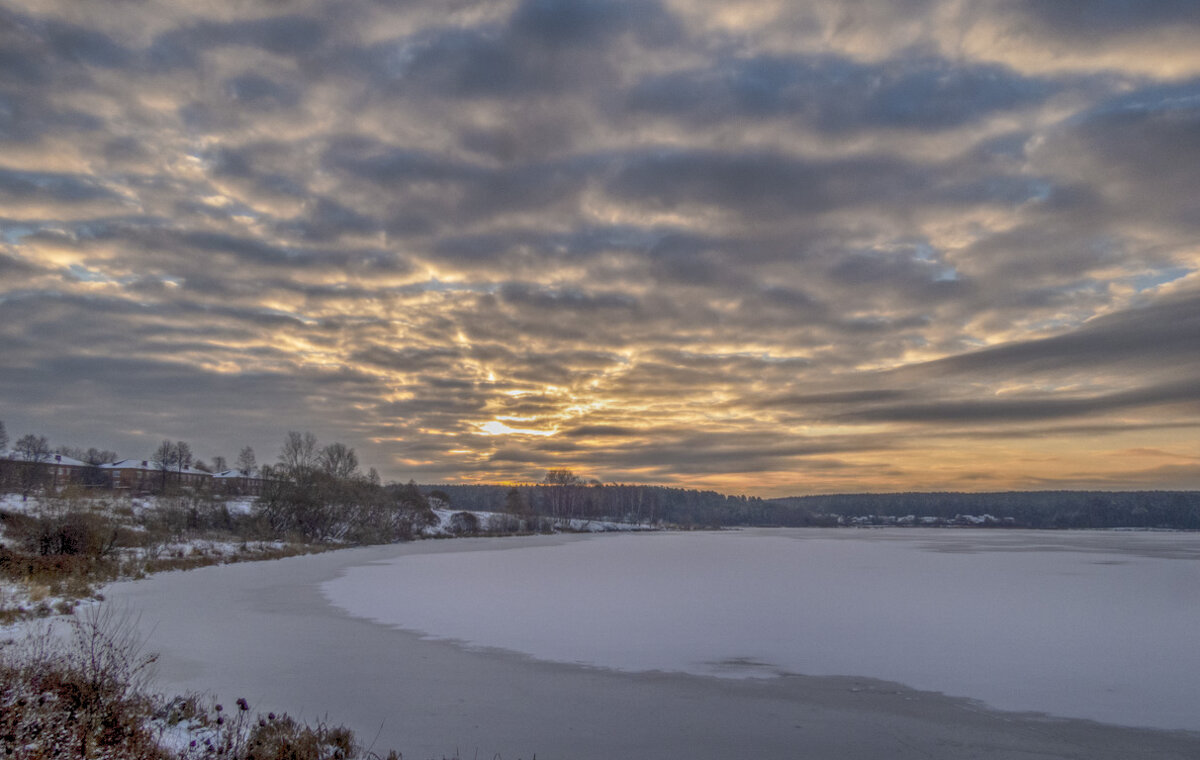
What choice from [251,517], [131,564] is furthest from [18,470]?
[131,564]

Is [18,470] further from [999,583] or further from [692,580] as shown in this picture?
[999,583]

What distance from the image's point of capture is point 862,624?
49.3ft

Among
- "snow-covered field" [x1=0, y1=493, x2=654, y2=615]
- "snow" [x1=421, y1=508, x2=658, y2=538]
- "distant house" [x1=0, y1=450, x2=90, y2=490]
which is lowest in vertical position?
"snow" [x1=421, y1=508, x2=658, y2=538]

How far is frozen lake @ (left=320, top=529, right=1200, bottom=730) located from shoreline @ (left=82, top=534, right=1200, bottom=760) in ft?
2.67

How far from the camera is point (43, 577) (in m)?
19.2

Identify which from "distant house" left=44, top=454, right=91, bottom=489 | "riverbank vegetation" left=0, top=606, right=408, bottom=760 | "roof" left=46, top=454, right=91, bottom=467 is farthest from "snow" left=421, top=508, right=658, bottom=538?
"riverbank vegetation" left=0, top=606, right=408, bottom=760

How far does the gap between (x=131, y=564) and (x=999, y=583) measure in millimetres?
32377

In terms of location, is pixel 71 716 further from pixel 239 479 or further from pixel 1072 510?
pixel 1072 510

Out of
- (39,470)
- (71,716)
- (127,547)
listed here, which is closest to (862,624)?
(71,716)

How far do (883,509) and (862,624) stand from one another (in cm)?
19727

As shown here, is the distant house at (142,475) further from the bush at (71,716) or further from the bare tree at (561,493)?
the bush at (71,716)

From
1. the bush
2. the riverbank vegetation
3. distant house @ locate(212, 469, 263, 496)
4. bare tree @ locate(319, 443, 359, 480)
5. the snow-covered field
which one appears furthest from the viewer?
distant house @ locate(212, 469, 263, 496)

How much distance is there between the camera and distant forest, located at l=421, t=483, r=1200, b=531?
151500mm

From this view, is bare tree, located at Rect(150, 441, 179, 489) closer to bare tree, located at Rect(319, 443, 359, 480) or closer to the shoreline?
bare tree, located at Rect(319, 443, 359, 480)
